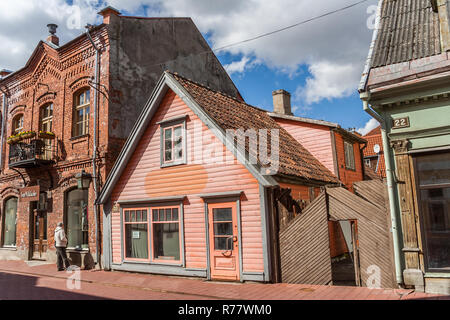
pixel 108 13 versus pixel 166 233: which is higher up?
pixel 108 13

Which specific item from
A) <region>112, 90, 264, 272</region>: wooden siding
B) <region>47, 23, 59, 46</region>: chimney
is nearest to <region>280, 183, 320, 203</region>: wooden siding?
<region>112, 90, 264, 272</region>: wooden siding

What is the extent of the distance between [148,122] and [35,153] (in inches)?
277

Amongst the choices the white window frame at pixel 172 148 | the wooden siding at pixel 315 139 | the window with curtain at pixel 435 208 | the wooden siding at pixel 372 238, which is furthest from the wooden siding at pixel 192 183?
the wooden siding at pixel 315 139

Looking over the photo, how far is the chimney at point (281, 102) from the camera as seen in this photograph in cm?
1848

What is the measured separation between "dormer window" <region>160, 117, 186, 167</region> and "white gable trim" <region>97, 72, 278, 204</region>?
662mm

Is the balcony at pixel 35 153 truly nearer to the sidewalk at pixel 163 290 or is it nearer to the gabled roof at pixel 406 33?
the sidewalk at pixel 163 290

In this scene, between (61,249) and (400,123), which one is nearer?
(400,123)

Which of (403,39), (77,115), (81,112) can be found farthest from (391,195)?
(77,115)

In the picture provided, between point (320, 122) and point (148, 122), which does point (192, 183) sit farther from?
point (320, 122)

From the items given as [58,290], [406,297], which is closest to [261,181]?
[406,297]

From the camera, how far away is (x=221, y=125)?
1130 centimetres

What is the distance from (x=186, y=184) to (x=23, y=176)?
36.6 feet

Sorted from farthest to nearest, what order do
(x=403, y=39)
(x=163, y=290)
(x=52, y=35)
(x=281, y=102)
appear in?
1. (x=52, y=35)
2. (x=281, y=102)
3. (x=163, y=290)
4. (x=403, y=39)

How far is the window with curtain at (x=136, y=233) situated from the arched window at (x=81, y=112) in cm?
493
